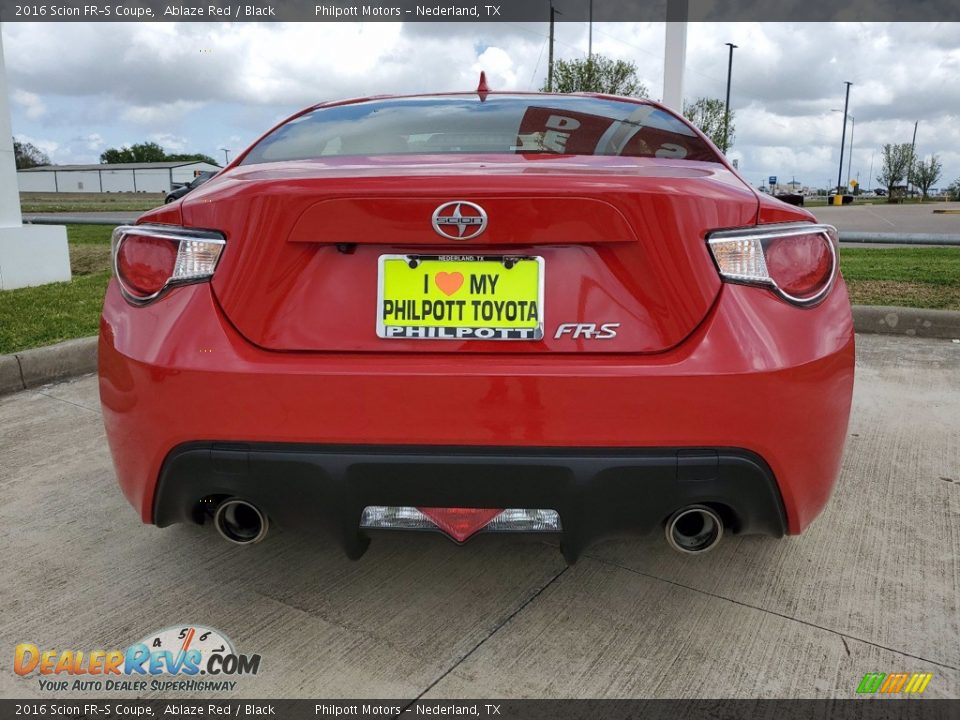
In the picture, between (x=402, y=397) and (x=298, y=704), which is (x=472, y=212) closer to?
(x=402, y=397)

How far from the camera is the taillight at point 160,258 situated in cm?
185

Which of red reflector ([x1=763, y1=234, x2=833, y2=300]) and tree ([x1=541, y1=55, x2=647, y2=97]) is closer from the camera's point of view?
red reflector ([x1=763, y1=234, x2=833, y2=300])

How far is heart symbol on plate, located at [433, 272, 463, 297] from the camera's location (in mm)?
1749

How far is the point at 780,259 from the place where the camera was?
5.94 feet

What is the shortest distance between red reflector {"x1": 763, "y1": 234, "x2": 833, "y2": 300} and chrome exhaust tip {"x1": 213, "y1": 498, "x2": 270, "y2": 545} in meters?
1.38

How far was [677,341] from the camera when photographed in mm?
1754

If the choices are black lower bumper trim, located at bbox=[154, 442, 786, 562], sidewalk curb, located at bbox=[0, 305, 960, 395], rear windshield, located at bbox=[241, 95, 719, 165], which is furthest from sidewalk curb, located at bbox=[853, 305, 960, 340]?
black lower bumper trim, located at bbox=[154, 442, 786, 562]

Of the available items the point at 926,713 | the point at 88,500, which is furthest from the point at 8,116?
the point at 926,713

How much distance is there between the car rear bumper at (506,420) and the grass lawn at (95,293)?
3714mm

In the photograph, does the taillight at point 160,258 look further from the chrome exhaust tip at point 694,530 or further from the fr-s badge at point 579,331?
the chrome exhaust tip at point 694,530

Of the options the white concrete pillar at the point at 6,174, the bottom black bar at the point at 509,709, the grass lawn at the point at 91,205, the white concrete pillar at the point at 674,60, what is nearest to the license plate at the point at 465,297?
the bottom black bar at the point at 509,709

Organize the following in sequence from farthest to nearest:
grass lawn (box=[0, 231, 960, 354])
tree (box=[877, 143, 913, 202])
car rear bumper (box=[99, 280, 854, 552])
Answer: tree (box=[877, 143, 913, 202])
grass lawn (box=[0, 231, 960, 354])
car rear bumper (box=[99, 280, 854, 552])

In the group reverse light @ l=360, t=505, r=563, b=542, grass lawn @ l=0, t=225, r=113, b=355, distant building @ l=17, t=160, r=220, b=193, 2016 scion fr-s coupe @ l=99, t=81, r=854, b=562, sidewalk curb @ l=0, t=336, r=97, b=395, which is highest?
distant building @ l=17, t=160, r=220, b=193

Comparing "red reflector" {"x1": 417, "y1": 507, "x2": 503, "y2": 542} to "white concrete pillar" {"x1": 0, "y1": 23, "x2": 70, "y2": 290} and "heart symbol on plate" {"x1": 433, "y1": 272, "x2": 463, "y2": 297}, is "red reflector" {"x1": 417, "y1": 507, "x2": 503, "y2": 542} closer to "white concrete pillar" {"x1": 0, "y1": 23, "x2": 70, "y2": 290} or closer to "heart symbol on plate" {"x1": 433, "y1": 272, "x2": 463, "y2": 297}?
"heart symbol on plate" {"x1": 433, "y1": 272, "x2": 463, "y2": 297}
